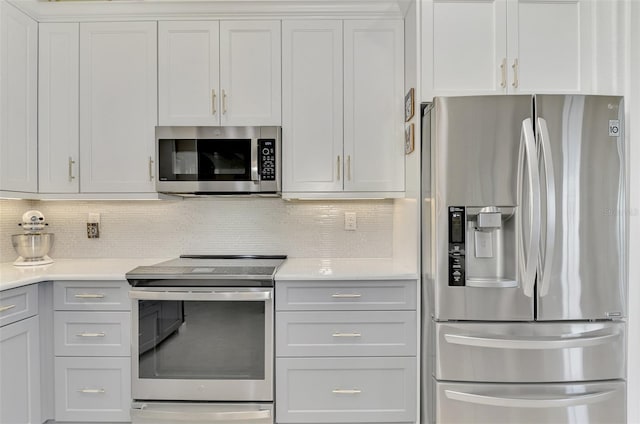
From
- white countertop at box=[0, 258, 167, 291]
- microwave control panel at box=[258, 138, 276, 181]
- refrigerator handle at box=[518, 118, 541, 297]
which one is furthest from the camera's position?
microwave control panel at box=[258, 138, 276, 181]

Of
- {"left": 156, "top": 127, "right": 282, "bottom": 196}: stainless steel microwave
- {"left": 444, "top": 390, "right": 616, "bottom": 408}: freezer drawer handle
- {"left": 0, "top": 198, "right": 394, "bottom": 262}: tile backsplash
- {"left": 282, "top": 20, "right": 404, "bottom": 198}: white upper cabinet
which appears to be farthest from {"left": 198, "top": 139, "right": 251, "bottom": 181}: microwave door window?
{"left": 444, "top": 390, "right": 616, "bottom": 408}: freezer drawer handle

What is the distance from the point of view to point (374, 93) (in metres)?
2.33

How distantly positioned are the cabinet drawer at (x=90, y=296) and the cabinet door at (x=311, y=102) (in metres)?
1.05

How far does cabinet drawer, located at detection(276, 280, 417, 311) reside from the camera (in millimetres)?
2020

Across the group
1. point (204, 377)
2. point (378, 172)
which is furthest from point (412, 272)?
point (204, 377)

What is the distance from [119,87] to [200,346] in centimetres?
159

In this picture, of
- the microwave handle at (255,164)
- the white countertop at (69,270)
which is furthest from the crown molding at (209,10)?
the white countertop at (69,270)

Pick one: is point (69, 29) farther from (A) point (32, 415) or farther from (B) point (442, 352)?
(B) point (442, 352)

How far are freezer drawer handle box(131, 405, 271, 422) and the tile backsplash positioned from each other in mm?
1009

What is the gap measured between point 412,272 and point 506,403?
2.37ft

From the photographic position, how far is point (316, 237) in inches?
105

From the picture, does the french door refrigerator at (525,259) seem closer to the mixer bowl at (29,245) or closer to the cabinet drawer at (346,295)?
the cabinet drawer at (346,295)

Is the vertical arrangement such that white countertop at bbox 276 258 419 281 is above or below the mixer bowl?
below

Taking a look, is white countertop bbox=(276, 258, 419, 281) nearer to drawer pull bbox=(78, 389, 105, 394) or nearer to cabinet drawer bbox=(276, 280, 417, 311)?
cabinet drawer bbox=(276, 280, 417, 311)
